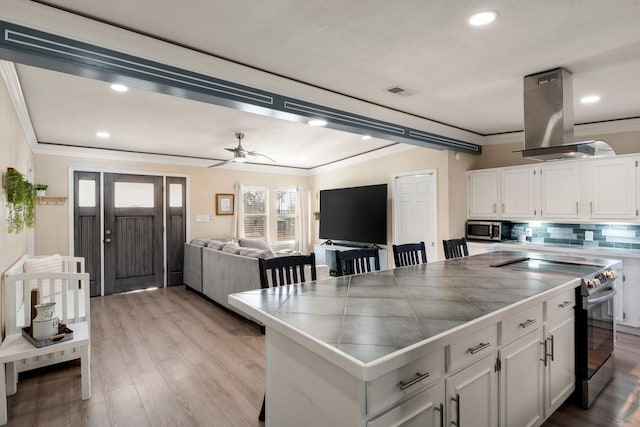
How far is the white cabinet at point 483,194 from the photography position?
5117mm

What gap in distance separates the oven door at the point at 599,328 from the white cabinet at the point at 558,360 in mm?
156

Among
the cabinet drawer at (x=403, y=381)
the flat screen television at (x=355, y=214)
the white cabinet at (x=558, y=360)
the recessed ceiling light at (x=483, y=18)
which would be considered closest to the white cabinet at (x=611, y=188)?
the white cabinet at (x=558, y=360)

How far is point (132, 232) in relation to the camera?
20.0ft

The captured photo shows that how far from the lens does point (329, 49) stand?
249 cm

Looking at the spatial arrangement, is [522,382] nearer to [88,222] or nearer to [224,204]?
[224,204]

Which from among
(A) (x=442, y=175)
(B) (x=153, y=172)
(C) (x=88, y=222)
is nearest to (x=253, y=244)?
(B) (x=153, y=172)

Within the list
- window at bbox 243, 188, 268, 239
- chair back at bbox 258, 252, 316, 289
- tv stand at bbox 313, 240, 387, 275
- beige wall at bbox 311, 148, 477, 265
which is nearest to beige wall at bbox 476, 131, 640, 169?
beige wall at bbox 311, 148, 477, 265

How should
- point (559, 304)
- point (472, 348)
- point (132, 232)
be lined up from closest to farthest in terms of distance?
point (472, 348)
point (559, 304)
point (132, 232)

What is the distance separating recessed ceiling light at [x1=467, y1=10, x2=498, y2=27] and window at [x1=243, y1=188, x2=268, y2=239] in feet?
20.0

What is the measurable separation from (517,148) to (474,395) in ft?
15.2

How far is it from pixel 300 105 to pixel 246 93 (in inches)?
22.1

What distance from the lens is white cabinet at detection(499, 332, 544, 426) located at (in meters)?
1.78

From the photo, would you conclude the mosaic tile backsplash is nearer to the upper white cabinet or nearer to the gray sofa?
the upper white cabinet

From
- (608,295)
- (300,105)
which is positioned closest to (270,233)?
(300,105)
